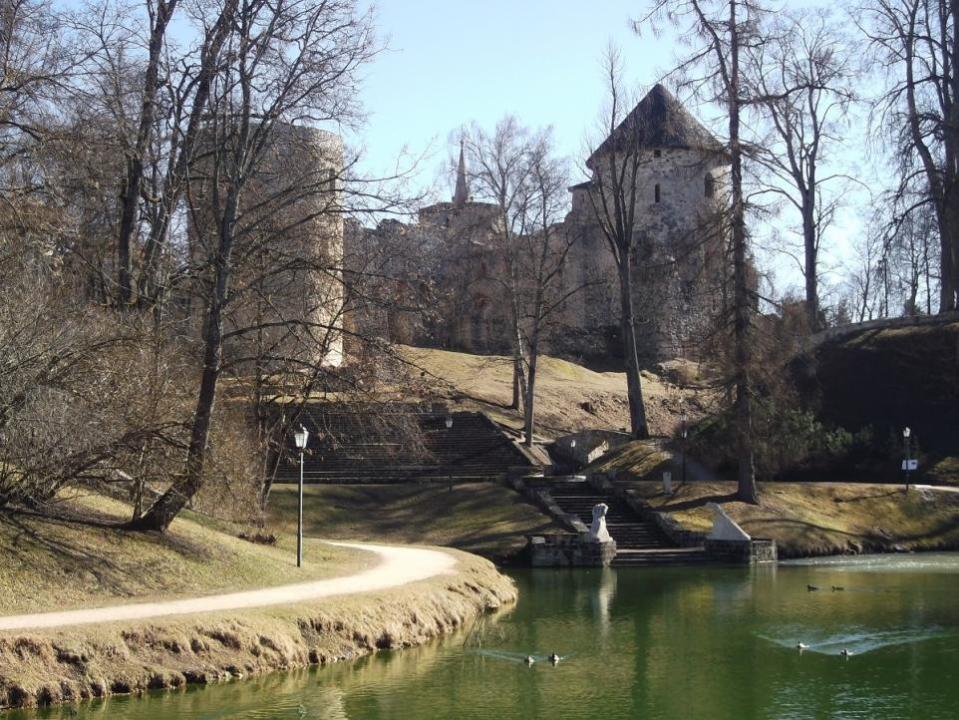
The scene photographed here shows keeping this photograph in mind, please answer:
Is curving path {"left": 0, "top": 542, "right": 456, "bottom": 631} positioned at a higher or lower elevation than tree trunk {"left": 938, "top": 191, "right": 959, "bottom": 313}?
lower

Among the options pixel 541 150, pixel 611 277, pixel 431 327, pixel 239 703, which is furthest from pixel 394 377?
pixel 431 327

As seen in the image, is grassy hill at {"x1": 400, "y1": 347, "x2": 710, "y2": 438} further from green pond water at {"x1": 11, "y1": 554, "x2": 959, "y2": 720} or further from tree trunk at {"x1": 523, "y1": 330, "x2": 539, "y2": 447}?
green pond water at {"x1": 11, "y1": 554, "x2": 959, "y2": 720}

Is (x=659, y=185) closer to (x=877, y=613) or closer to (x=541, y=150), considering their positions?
(x=541, y=150)

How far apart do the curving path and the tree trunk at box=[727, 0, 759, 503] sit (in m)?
13.2

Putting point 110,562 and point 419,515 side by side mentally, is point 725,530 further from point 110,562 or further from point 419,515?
point 110,562

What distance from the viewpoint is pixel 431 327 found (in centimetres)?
6700

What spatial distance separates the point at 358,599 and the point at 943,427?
104ft

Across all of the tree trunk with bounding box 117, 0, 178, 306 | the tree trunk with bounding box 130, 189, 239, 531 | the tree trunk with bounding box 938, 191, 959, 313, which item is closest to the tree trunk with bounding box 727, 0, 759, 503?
the tree trunk with bounding box 938, 191, 959, 313

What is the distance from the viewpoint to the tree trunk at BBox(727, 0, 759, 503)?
34406 millimetres

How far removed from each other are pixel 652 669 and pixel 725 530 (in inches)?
610

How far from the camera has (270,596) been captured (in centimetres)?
1705

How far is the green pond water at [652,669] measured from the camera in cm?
1313

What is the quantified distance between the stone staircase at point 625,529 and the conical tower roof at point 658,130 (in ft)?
35.8

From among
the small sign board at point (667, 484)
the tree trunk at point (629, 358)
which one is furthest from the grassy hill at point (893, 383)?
the small sign board at point (667, 484)
